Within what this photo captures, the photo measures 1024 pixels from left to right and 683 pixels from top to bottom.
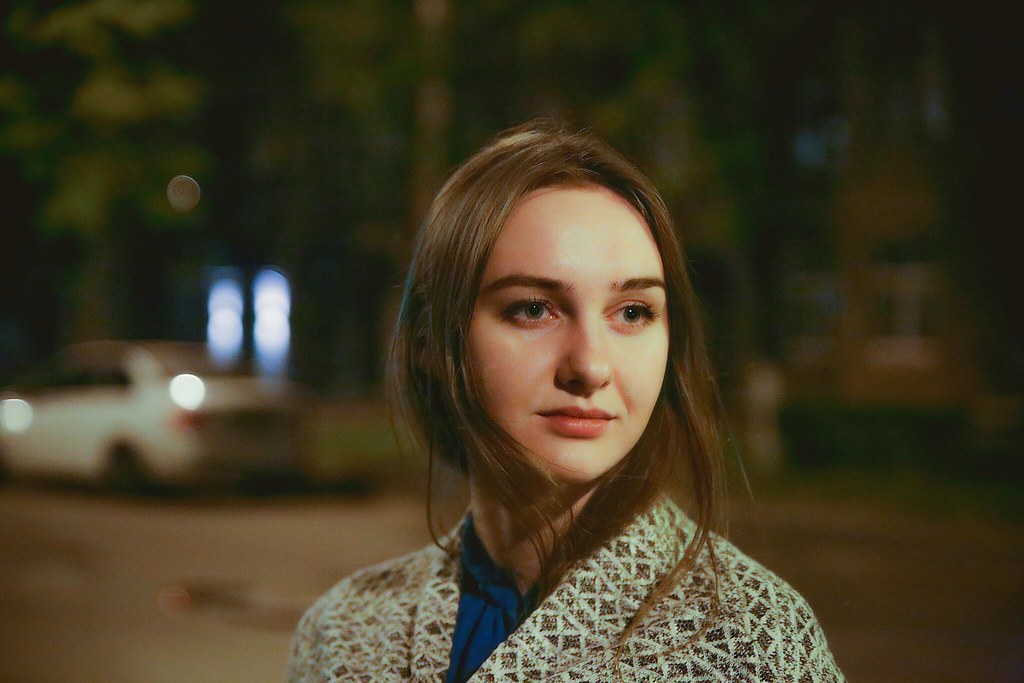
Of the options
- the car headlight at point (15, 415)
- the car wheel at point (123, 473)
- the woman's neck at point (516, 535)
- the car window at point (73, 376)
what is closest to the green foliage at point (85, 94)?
the woman's neck at point (516, 535)

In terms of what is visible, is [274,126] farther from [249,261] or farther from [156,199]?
[156,199]

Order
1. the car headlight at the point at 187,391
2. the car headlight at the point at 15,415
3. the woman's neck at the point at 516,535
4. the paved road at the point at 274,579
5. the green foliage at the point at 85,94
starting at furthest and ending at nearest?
the car headlight at the point at 15,415
the car headlight at the point at 187,391
the paved road at the point at 274,579
the green foliage at the point at 85,94
the woman's neck at the point at 516,535

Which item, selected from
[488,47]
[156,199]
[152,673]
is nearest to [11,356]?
[488,47]

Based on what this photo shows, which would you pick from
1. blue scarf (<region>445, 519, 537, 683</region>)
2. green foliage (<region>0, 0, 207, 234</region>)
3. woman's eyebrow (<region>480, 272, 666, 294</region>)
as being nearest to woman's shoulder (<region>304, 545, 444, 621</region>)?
blue scarf (<region>445, 519, 537, 683</region>)

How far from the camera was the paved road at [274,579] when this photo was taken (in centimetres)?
555

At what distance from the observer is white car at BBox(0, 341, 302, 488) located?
414 inches

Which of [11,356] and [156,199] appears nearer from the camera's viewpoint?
[156,199]

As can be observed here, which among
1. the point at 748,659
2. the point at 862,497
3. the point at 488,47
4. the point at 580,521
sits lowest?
the point at 862,497

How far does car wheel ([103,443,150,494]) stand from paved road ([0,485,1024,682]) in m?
0.25

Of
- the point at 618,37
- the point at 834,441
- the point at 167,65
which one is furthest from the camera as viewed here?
the point at 834,441

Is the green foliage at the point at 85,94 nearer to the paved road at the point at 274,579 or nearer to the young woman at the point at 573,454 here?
the young woman at the point at 573,454

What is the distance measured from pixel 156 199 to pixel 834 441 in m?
11.6

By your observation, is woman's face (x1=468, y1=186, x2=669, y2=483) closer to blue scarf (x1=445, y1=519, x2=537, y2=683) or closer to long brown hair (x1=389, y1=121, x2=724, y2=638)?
long brown hair (x1=389, y1=121, x2=724, y2=638)

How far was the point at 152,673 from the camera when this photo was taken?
17.1 ft
